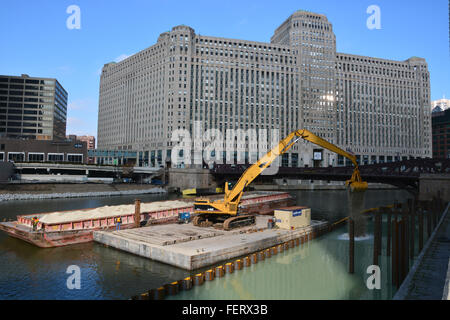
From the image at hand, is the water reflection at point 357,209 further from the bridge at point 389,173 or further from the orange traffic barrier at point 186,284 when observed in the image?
the orange traffic barrier at point 186,284

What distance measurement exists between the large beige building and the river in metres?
108

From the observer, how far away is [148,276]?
25.4 meters

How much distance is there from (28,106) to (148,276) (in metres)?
186

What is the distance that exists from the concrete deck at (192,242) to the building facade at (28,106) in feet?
550

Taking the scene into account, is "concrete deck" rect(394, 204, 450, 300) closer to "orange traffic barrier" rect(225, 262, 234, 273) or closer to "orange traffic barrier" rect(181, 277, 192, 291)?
"orange traffic barrier" rect(225, 262, 234, 273)

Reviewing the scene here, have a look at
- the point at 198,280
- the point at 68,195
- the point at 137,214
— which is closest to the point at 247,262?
the point at 198,280

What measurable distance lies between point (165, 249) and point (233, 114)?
12234 centimetres

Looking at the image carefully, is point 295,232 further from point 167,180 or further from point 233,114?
point 233,114

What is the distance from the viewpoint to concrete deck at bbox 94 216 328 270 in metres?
27.4

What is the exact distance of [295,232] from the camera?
127 ft

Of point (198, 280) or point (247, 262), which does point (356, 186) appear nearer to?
point (247, 262)

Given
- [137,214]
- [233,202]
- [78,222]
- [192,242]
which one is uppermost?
[233,202]

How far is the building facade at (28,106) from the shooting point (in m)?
170

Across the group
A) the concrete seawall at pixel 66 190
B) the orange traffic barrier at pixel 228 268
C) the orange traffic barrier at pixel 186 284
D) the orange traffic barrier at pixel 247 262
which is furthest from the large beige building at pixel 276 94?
the orange traffic barrier at pixel 186 284
